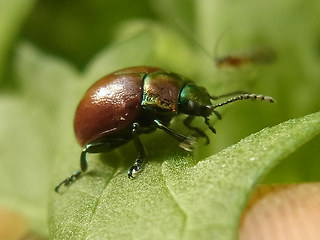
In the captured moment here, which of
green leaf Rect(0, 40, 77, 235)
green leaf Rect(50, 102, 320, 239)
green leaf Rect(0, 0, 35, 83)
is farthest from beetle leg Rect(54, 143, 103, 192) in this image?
green leaf Rect(0, 0, 35, 83)

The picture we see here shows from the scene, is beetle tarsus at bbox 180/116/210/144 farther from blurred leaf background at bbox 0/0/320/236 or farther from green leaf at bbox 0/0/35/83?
green leaf at bbox 0/0/35/83

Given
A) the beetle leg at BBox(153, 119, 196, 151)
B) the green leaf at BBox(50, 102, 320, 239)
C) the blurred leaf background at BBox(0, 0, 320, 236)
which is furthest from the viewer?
the blurred leaf background at BBox(0, 0, 320, 236)

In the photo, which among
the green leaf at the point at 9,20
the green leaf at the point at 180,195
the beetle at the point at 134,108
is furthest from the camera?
the green leaf at the point at 9,20

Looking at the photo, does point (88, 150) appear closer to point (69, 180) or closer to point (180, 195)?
point (69, 180)

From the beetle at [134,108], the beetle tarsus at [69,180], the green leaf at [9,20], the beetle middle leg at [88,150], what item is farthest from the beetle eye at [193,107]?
the green leaf at [9,20]

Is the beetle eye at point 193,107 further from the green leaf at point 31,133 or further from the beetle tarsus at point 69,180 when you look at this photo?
the green leaf at point 31,133

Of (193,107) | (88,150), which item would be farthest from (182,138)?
(88,150)
